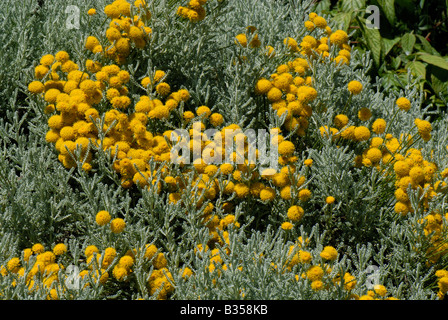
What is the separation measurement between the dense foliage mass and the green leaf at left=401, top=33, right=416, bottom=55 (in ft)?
4.40

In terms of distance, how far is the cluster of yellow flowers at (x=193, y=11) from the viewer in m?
2.65

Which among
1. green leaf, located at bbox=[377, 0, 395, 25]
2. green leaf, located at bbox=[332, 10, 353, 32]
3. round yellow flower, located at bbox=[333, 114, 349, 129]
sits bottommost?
round yellow flower, located at bbox=[333, 114, 349, 129]

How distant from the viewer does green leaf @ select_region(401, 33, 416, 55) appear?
13.6 ft

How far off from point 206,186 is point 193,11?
899mm

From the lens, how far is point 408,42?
415cm

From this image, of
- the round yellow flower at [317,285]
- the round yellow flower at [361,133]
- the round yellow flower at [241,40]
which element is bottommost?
the round yellow flower at [317,285]

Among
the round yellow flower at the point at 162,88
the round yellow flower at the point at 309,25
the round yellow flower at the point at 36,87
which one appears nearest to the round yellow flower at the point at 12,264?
the round yellow flower at the point at 36,87

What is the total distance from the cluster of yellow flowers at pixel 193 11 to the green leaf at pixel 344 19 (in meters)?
1.48

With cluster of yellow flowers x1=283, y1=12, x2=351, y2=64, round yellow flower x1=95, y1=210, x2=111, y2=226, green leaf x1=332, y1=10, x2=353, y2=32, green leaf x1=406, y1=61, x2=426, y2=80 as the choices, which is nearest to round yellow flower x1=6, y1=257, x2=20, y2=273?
round yellow flower x1=95, y1=210, x2=111, y2=226

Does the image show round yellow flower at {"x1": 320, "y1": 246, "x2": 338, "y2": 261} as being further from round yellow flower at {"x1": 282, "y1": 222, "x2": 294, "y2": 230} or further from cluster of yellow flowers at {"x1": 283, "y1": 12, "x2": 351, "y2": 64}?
cluster of yellow flowers at {"x1": 283, "y1": 12, "x2": 351, "y2": 64}

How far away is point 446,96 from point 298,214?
2.22 meters

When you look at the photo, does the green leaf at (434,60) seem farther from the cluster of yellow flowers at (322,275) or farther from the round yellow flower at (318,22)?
the cluster of yellow flowers at (322,275)

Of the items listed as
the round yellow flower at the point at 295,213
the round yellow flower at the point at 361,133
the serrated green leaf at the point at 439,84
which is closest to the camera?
the round yellow flower at the point at 295,213

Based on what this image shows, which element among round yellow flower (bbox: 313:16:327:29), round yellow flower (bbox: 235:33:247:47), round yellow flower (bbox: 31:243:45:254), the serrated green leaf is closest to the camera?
round yellow flower (bbox: 31:243:45:254)
